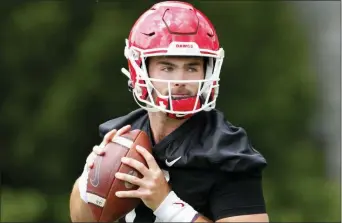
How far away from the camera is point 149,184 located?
2410mm

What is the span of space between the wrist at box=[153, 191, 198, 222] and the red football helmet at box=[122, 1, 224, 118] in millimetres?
246

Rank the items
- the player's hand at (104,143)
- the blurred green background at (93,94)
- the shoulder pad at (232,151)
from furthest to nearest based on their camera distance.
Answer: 1. the blurred green background at (93,94)
2. the player's hand at (104,143)
3. the shoulder pad at (232,151)

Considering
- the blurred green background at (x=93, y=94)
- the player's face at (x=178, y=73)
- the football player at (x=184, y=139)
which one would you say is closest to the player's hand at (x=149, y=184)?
the football player at (x=184, y=139)

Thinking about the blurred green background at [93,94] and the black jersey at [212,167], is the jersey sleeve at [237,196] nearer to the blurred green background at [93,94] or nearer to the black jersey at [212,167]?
the black jersey at [212,167]

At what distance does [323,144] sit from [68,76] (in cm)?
196

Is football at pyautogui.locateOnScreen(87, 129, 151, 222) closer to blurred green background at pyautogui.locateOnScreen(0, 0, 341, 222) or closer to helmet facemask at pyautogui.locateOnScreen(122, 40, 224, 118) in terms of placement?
helmet facemask at pyautogui.locateOnScreen(122, 40, 224, 118)

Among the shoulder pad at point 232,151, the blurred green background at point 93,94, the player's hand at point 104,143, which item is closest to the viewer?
the shoulder pad at point 232,151

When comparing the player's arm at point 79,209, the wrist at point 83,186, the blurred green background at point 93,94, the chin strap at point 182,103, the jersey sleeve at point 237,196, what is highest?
the chin strap at point 182,103

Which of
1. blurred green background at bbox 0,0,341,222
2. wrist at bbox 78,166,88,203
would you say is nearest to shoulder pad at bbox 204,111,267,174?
wrist at bbox 78,166,88,203

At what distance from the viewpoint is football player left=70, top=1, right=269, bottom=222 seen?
2.42 m

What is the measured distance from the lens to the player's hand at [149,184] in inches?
94.8

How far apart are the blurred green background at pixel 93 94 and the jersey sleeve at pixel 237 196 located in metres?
2.79

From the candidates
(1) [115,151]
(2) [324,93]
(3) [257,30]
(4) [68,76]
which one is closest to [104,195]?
(1) [115,151]

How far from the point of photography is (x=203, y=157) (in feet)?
7.98
